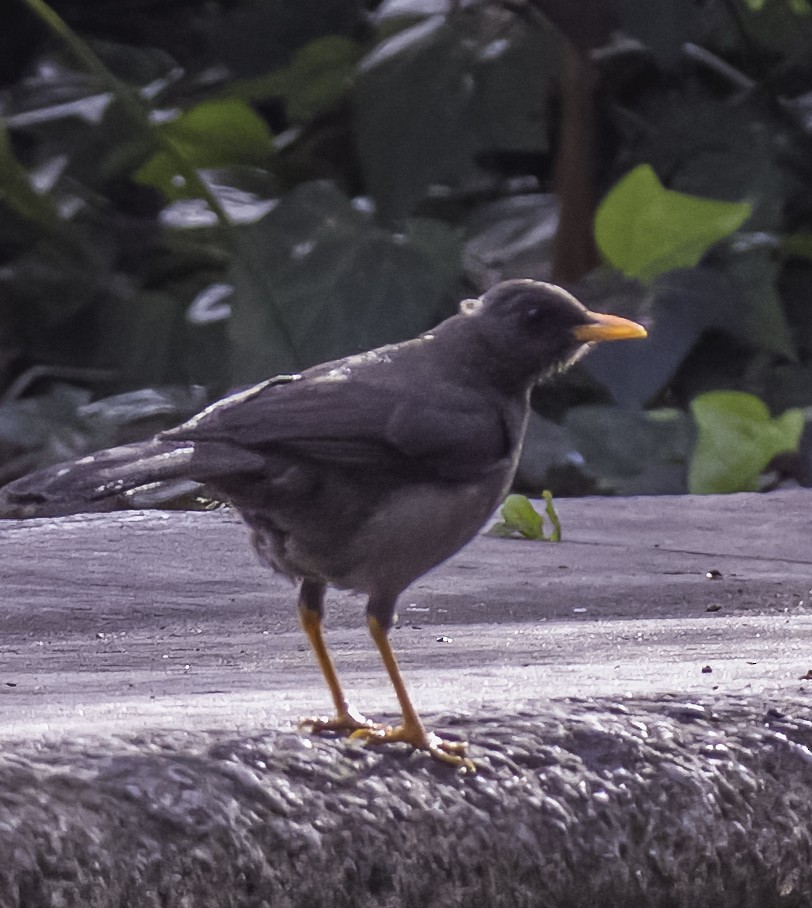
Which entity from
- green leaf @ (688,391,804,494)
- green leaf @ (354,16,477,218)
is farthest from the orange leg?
green leaf @ (354,16,477,218)

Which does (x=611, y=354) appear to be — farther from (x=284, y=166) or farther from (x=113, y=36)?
(x=113, y=36)

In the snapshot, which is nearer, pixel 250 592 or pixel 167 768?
pixel 167 768

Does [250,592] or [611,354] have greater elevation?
[250,592]

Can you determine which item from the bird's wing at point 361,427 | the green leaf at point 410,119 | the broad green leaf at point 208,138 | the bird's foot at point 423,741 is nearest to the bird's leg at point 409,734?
the bird's foot at point 423,741

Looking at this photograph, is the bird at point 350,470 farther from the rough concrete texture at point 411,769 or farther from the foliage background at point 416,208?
the foliage background at point 416,208

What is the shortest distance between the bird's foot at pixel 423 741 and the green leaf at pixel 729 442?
6.53 feet

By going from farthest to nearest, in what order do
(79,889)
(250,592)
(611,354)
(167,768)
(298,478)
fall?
(611,354)
(250,592)
(298,478)
(167,768)
(79,889)

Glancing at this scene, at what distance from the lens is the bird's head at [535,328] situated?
195 cm

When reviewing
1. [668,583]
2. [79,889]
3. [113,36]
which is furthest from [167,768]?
[113,36]

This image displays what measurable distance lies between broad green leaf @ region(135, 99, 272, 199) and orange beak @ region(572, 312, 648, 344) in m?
2.63

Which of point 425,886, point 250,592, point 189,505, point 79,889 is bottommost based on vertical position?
point 189,505

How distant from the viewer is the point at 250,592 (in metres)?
2.59

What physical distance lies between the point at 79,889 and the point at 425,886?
0.98 feet

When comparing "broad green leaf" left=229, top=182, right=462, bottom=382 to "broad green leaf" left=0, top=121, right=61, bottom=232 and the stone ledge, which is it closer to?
"broad green leaf" left=0, top=121, right=61, bottom=232
